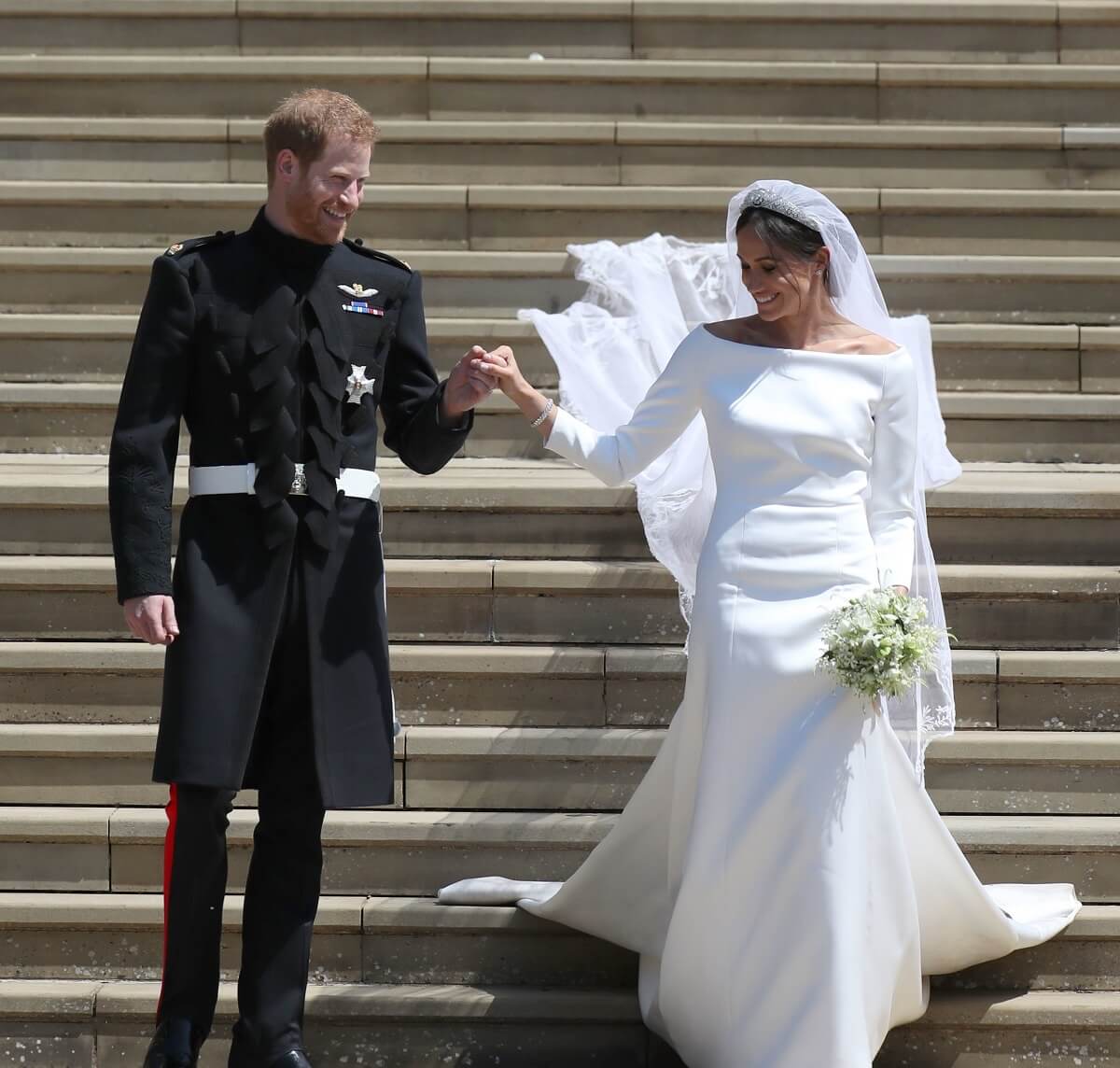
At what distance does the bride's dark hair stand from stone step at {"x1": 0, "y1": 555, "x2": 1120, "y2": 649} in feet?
4.79

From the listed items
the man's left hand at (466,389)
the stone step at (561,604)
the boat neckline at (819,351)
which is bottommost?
the stone step at (561,604)

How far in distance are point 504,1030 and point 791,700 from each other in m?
1.23

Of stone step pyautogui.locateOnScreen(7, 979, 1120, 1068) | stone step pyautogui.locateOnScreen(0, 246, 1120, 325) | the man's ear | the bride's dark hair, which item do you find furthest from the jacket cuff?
stone step pyautogui.locateOnScreen(0, 246, 1120, 325)

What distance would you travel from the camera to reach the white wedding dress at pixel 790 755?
11.6 ft

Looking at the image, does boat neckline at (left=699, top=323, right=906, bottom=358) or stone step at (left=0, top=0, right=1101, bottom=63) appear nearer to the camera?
boat neckline at (left=699, top=323, right=906, bottom=358)

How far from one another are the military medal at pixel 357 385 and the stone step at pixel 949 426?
2.09m

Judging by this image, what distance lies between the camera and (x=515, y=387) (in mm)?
3758

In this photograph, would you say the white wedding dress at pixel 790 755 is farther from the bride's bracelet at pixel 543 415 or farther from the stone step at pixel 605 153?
the stone step at pixel 605 153

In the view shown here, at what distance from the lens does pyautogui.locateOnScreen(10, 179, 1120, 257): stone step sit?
6348 mm

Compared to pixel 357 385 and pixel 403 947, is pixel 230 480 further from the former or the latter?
pixel 403 947

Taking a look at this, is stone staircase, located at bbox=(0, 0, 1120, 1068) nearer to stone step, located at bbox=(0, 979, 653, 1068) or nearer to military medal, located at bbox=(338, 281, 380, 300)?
stone step, located at bbox=(0, 979, 653, 1068)

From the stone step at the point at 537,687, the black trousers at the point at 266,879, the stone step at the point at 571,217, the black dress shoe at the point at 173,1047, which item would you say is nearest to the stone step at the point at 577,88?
the stone step at the point at 571,217

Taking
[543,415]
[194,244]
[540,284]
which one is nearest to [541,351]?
[540,284]

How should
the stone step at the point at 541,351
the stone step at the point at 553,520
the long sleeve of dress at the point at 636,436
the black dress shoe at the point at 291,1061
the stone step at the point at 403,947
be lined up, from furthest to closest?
the stone step at the point at 541,351 < the stone step at the point at 553,520 < the stone step at the point at 403,947 < the long sleeve of dress at the point at 636,436 < the black dress shoe at the point at 291,1061
